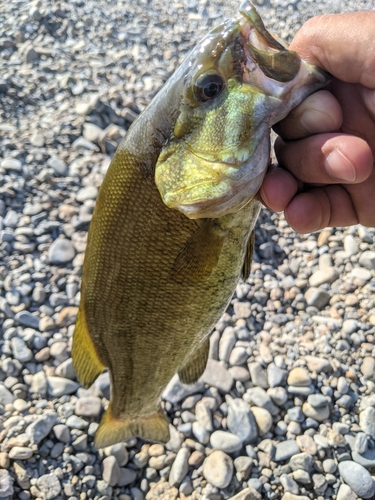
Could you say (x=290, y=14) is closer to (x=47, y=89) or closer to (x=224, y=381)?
(x=47, y=89)

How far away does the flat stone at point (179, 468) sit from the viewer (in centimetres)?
282

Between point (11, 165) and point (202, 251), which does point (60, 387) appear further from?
point (11, 165)

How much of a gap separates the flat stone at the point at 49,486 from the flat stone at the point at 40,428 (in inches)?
7.9

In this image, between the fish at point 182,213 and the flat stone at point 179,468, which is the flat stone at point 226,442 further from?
→ the fish at point 182,213

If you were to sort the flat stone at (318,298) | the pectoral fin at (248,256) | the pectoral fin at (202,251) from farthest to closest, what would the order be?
the flat stone at (318,298) < the pectoral fin at (248,256) < the pectoral fin at (202,251)

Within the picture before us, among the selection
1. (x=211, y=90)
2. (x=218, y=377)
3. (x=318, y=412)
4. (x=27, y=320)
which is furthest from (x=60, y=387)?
(x=211, y=90)

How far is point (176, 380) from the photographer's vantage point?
3131 millimetres

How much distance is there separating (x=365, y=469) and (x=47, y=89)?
435cm

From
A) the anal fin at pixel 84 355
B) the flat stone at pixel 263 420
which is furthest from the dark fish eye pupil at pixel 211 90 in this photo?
the flat stone at pixel 263 420

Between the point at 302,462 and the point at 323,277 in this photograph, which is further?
the point at 323,277

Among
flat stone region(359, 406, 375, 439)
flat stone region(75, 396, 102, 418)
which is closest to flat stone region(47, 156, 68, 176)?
flat stone region(75, 396, 102, 418)

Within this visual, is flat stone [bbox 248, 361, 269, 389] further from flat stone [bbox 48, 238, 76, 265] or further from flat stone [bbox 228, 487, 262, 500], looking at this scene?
flat stone [bbox 48, 238, 76, 265]

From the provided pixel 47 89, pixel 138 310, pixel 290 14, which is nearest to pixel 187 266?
pixel 138 310

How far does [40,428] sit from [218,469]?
40.1 inches
